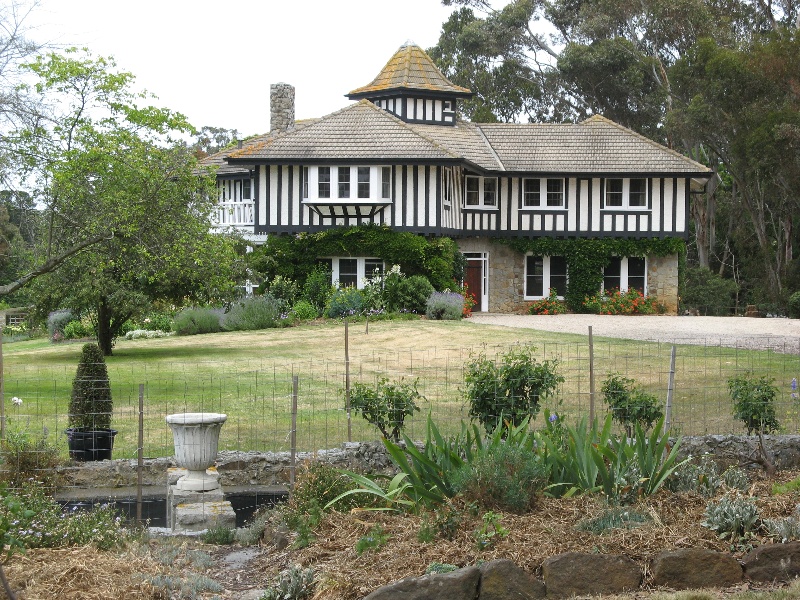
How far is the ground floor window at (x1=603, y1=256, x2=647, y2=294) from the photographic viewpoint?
118 ft

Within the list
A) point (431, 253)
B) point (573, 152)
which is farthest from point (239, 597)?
point (573, 152)

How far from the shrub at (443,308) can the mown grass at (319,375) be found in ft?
4.31

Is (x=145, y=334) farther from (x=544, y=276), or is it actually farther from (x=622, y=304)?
(x=622, y=304)

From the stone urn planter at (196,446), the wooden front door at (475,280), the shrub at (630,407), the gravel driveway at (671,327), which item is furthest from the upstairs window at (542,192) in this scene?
the stone urn planter at (196,446)

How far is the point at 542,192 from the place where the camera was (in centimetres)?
3616

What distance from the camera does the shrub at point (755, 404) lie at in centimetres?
1109

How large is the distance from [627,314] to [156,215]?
70.7ft

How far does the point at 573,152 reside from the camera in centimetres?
3653

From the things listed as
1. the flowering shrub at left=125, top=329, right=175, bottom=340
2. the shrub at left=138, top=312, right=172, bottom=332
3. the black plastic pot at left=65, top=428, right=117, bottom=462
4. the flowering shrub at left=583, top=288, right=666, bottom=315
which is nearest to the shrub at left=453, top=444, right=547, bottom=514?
the black plastic pot at left=65, top=428, right=117, bottom=462

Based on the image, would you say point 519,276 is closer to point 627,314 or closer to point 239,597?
point 627,314

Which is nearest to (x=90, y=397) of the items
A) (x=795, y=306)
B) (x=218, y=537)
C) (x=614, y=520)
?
(x=218, y=537)

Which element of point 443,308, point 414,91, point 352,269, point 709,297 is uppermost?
point 414,91

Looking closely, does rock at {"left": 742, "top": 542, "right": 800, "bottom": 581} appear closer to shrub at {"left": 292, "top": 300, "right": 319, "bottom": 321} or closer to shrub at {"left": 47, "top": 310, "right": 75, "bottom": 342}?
shrub at {"left": 292, "top": 300, "right": 319, "bottom": 321}

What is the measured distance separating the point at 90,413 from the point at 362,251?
20945mm
